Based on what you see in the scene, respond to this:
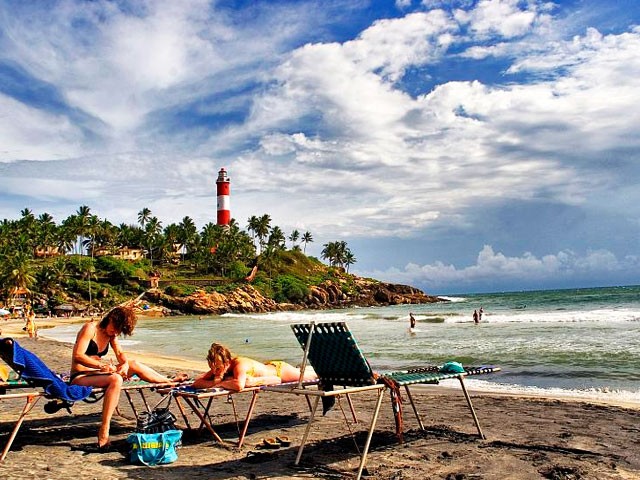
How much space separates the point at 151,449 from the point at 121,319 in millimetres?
1253

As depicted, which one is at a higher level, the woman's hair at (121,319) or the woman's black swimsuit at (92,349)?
the woman's hair at (121,319)

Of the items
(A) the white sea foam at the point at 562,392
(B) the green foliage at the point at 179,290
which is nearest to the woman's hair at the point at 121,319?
(A) the white sea foam at the point at 562,392

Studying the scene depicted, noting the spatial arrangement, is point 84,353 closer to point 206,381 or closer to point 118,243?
point 206,381

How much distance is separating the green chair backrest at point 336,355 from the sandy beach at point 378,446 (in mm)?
690

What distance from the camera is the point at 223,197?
88.6 metres

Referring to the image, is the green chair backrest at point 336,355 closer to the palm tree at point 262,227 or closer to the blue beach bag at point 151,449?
the blue beach bag at point 151,449

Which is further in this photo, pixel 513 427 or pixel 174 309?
pixel 174 309

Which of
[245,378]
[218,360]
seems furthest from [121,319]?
[245,378]

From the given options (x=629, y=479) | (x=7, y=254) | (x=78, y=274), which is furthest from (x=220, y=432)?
(x=78, y=274)

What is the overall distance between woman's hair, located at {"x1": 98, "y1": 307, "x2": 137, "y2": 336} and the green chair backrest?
1.58 m

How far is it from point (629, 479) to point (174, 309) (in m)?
68.3

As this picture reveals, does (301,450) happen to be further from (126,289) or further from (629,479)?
(126,289)

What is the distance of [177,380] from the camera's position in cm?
625

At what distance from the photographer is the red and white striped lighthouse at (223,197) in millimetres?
84188
